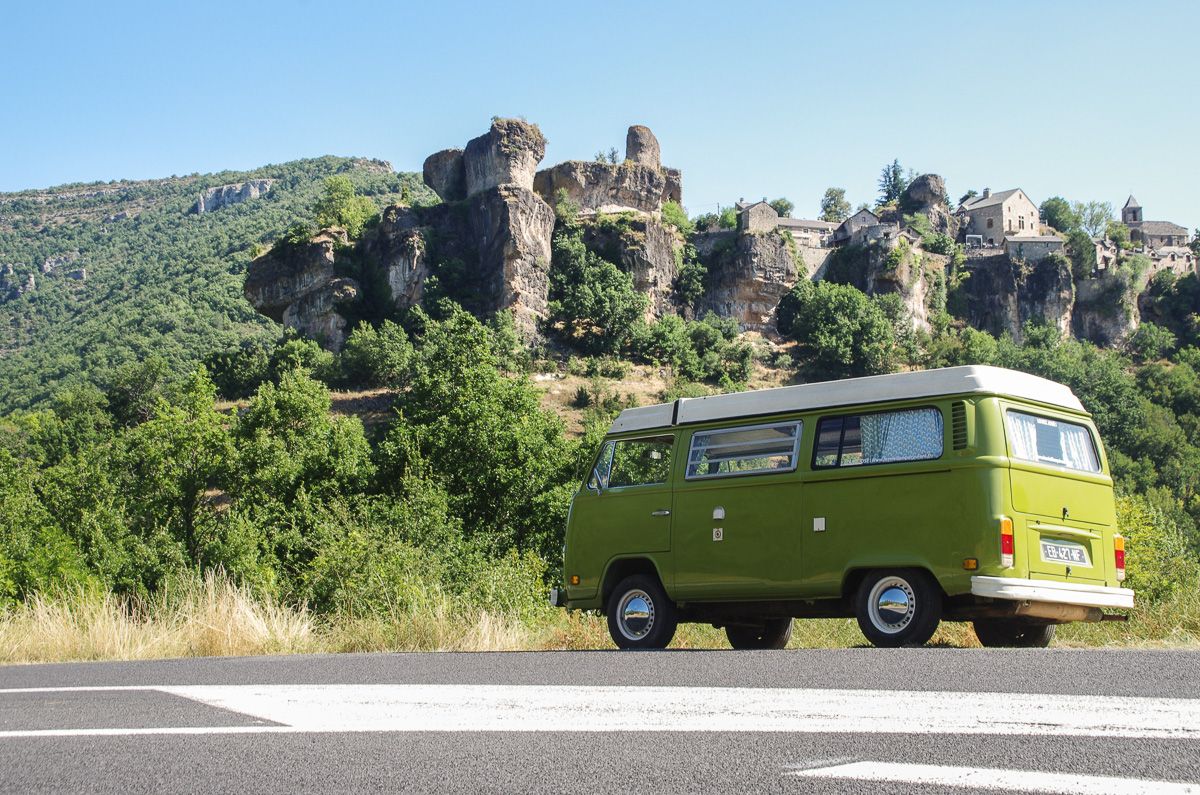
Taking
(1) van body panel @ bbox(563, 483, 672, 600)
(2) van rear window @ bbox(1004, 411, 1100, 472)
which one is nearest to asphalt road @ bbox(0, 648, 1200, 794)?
(2) van rear window @ bbox(1004, 411, 1100, 472)

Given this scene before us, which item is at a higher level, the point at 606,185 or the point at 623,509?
the point at 606,185

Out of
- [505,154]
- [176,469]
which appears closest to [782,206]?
[505,154]

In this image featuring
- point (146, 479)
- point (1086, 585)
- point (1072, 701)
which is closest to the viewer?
point (1072, 701)

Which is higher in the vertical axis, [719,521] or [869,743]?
[719,521]

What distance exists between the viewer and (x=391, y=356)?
3307 inches

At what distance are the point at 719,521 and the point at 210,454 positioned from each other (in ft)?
118

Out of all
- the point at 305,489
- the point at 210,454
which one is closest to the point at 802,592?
the point at 305,489

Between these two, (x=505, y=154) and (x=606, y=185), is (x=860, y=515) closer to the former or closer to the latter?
(x=505, y=154)

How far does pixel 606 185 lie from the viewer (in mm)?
107000

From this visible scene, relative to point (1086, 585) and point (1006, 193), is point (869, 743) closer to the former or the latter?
point (1086, 585)

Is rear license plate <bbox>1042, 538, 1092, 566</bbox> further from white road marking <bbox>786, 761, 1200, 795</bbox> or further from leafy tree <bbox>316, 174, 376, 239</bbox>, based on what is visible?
leafy tree <bbox>316, 174, 376, 239</bbox>

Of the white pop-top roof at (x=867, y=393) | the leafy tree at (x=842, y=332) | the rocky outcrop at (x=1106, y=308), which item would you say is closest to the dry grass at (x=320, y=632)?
the white pop-top roof at (x=867, y=393)

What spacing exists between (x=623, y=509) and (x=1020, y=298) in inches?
4385

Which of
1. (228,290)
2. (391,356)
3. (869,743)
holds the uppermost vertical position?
(228,290)
